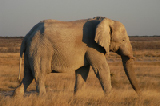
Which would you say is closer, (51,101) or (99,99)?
(51,101)

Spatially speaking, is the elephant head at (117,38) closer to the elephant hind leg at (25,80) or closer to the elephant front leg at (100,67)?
the elephant front leg at (100,67)

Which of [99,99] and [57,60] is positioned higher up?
[57,60]

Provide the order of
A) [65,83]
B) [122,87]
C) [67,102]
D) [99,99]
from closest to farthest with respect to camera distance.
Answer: [67,102] → [99,99] → [122,87] → [65,83]

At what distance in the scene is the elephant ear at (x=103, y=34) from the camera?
329 inches

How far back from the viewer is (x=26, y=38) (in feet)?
29.1

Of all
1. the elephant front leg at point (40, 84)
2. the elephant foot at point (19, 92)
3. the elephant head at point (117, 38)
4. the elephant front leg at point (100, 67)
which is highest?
the elephant head at point (117, 38)

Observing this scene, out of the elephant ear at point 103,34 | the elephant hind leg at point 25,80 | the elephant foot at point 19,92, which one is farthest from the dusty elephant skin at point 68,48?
the elephant foot at point 19,92

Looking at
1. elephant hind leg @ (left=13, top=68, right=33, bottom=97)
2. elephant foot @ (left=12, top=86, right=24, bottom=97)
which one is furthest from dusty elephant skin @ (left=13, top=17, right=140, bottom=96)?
elephant foot @ (left=12, top=86, right=24, bottom=97)

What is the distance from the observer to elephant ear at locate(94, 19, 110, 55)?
835cm

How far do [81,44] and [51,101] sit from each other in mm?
1835

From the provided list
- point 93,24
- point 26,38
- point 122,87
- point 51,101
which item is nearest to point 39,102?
point 51,101

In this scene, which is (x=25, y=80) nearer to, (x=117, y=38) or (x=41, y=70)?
(x=41, y=70)

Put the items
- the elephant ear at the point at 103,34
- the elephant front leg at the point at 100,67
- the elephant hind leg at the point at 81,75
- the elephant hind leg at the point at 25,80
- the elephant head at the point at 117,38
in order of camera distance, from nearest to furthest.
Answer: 1. the elephant ear at the point at 103,34
2. the elephant front leg at the point at 100,67
3. the elephant head at the point at 117,38
4. the elephant hind leg at the point at 25,80
5. the elephant hind leg at the point at 81,75

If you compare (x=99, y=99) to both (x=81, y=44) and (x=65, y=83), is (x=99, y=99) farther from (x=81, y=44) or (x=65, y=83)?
(x=65, y=83)
